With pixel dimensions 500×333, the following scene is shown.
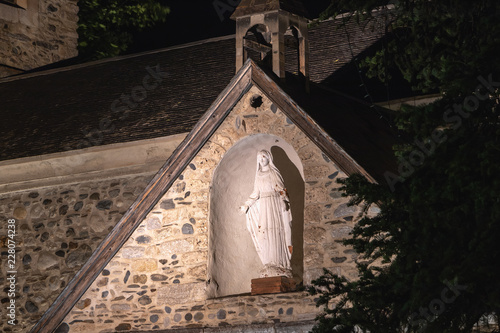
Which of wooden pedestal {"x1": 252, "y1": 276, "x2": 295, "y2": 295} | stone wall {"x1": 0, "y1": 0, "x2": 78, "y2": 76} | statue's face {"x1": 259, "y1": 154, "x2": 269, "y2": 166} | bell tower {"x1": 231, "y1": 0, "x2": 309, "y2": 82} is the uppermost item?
stone wall {"x1": 0, "y1": 0, "x2": 78, "y2": 76}

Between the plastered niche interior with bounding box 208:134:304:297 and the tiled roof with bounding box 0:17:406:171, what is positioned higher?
the tiled roof with bounding box 0:17:406:171

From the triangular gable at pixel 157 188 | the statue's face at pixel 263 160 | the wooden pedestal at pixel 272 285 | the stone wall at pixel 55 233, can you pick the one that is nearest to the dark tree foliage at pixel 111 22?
the stone wall at pixel 55 233

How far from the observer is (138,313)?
1145cm

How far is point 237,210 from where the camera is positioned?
11820 mm

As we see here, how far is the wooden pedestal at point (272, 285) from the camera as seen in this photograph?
433 inches

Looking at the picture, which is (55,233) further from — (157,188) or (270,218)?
(270,218)

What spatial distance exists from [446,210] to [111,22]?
17.5m

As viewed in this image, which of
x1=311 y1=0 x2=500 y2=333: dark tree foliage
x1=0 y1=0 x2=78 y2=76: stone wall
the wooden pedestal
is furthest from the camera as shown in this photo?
x1=0 y1=0 x2=78 y2=76: stone wall

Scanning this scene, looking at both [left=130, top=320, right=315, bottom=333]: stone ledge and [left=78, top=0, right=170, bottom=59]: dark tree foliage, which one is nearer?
[left=130, top=320, right=315, bottom=333]: stone ledge

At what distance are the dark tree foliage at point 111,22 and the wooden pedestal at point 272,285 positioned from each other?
1264 centimetres

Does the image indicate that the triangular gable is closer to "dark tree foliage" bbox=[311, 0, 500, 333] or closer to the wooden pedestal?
the wooden pedestal

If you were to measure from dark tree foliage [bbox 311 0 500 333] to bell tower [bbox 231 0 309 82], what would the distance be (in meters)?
3.83

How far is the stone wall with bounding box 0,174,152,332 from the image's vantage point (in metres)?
14.8

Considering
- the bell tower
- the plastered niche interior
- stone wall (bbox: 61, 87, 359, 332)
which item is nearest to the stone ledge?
stone wall (bbox: 61, 87, 359, 332)
